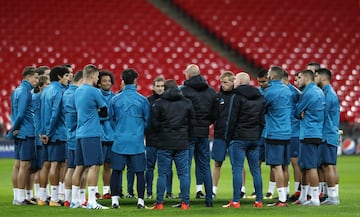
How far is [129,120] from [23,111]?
1733 millimetres

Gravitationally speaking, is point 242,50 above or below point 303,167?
above

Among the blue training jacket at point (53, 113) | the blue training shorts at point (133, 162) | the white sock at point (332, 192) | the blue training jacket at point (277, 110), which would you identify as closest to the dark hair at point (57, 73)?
the blue training jacket at point (53, 113)

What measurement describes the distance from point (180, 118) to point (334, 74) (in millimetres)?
18032

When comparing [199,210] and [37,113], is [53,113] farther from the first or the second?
[199,210]

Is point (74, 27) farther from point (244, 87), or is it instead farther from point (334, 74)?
point (244, 87)

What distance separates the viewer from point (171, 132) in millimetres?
12758

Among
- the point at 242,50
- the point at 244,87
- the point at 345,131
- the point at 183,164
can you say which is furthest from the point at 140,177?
the point at 242,50

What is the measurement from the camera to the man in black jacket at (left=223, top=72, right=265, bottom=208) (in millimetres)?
12992

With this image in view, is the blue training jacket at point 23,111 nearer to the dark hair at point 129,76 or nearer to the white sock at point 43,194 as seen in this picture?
the white sock at point 43,194

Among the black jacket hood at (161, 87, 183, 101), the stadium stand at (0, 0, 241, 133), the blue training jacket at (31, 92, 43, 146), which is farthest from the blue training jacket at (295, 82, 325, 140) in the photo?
the stadium stand at (0, 0, 241, 133)

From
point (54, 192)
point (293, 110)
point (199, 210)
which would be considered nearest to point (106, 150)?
point (54, 192)

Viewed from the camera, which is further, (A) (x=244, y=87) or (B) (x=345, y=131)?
(B) (x=345, y=131)

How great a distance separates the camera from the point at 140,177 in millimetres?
13023

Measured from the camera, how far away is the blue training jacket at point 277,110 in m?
13.5
